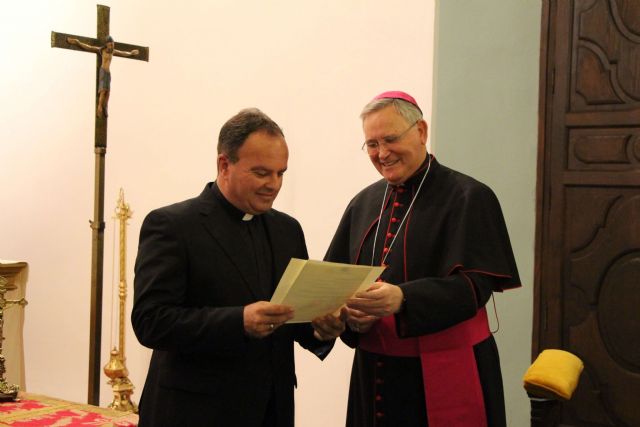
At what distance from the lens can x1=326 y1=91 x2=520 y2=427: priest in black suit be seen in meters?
2.82

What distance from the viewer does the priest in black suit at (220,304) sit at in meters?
2.31

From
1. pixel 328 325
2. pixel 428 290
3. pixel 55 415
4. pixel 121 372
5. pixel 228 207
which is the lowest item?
pixel 121 372

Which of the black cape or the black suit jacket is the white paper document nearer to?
the black suit jacket

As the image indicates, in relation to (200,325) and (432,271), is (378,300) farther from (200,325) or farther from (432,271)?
(200,325)

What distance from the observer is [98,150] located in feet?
16.5

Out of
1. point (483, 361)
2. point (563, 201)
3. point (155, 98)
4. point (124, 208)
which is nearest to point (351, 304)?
point (483, 361)

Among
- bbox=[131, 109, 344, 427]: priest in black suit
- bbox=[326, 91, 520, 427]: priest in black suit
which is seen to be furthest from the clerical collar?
bbox=[326, 91, 520, 427]: priest in black suit

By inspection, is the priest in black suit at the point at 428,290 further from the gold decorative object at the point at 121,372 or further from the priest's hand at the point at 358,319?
the gold decorative object at the point at 121,372

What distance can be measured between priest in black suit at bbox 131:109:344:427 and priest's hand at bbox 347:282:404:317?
26 cm

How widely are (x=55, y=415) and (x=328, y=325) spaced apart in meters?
1.66

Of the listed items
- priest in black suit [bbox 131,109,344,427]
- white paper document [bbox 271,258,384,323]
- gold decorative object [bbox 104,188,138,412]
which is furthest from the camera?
gold decorative object [bbox 104,188,138,412]

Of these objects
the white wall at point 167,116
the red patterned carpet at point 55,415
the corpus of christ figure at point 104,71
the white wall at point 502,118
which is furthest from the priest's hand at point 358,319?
the corpus of christ figure at point 104,71

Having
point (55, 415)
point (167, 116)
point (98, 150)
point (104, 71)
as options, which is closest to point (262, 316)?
point (55, 415)

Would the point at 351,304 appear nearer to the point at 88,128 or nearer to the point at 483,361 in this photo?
the point at 483,361
